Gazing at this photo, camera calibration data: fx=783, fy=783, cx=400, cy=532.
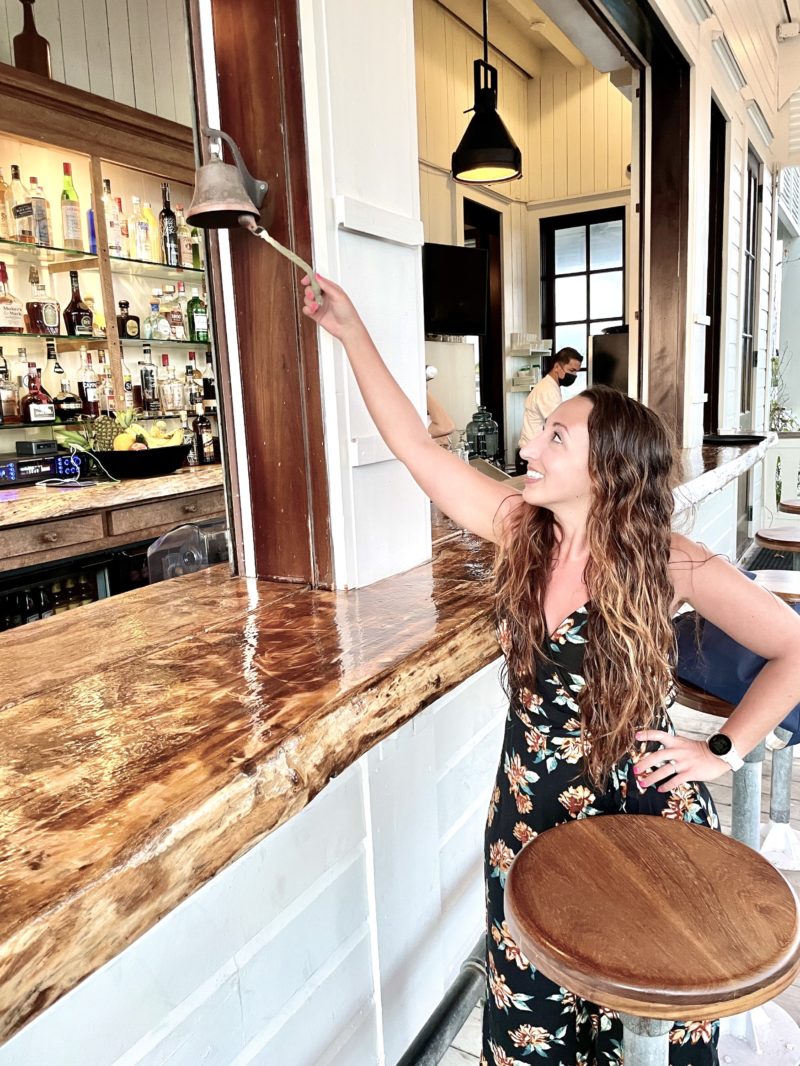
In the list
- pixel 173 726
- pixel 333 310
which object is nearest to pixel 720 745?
pixel 173 726

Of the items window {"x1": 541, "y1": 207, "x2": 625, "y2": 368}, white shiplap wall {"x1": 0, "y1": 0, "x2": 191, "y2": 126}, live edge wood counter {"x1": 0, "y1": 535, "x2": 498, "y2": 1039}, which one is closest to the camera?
live edge wood counter {"x1": 0, "y1": 535, "x2": 498, "y2": 1039}

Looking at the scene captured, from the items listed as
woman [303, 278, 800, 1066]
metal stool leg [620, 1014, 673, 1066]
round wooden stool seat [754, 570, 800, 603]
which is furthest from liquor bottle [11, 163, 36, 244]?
metal stool leg [620, 1014, 673, 1066]

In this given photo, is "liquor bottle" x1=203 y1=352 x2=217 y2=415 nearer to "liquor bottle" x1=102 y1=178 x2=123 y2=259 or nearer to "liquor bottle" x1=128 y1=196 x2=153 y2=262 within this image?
"liquor bottle" x1=128 y1=196 x2=153 y2=262

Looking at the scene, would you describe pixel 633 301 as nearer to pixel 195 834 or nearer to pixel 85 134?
pixel 85 134

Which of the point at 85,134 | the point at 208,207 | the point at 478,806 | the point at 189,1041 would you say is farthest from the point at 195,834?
the point at 85,134

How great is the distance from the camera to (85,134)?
3.39m

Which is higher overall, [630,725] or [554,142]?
[554,142]

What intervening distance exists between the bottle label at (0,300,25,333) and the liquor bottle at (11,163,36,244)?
27 centimetres

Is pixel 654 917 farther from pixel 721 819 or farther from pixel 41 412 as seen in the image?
pixel 41 412

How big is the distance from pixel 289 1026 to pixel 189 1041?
217mm

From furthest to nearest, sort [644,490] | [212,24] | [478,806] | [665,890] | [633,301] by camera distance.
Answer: [633,301], [478,806], [212,24], [644,490], [665,890]

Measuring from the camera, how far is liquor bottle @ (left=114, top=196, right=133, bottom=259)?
12.3 feet

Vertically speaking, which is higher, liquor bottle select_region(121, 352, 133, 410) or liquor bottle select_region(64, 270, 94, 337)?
liquor bottle select_region(64, 270, 94, 337)

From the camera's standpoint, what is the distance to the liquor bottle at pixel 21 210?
329 cm
